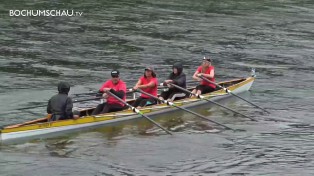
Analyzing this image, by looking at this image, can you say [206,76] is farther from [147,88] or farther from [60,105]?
[60,105]

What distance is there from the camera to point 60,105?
24.5m

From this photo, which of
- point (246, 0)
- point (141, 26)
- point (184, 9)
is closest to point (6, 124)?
point (141, 26)

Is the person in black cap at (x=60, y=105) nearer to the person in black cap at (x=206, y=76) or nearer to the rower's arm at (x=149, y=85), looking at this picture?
the rower's arm at (x=149, y=85)

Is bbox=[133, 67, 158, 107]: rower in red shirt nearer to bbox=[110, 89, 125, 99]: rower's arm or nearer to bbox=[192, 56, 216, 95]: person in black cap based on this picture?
bbox=[110, 89, 125, 99]: rower's arm

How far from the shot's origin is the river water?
2373 cm

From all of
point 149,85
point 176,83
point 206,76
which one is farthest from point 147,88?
point 206,76

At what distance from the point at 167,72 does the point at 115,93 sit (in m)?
14.1

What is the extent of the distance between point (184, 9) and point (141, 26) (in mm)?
10408

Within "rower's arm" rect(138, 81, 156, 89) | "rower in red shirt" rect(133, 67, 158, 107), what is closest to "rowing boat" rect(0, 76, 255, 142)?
"rower in red shirt" rect(133, 67, 158, 107)

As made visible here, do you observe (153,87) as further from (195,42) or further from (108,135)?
(195,42)

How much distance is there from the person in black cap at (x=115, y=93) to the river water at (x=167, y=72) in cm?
84

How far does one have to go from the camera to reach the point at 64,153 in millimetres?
23938

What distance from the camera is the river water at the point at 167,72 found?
23734mm

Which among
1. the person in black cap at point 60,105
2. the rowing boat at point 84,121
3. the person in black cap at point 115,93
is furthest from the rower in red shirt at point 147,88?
the person in black cap at point 60,105
